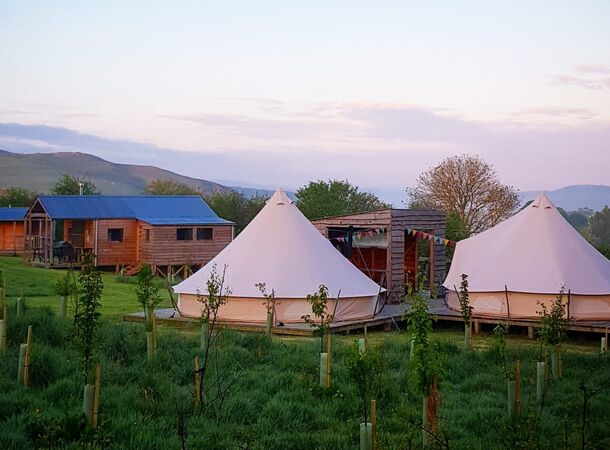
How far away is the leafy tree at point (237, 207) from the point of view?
45094mm

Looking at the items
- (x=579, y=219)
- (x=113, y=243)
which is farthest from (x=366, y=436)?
(x=579, y=219)

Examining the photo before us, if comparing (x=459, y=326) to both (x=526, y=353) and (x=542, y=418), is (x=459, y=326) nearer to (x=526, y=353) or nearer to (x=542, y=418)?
(x=526, y=353)

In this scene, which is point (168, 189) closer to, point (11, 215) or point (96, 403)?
point (11, 215)

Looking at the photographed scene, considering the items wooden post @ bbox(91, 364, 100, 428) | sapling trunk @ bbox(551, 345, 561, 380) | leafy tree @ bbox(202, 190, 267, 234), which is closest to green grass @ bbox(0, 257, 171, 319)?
wooden post @ bbox(91, 364, 100, 428)

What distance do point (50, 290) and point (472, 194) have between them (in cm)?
2059

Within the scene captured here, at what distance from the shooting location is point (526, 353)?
12484 mm

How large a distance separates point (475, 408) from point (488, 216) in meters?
29.2

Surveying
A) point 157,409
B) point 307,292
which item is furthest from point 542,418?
point 307,292

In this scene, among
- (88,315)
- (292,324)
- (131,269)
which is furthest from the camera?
(131,269)

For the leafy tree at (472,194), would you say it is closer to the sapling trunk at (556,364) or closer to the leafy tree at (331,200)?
the leafy tree at (331,200)

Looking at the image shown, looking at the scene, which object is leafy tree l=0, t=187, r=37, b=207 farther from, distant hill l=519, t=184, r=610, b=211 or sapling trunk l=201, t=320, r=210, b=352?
distant hill l=519, t=184, r=610, b=211

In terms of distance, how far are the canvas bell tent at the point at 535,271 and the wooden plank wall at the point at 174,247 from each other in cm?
1648

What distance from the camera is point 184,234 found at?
33844 mm

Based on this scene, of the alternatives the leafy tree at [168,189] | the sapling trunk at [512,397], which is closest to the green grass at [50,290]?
the sapling trunk at [512,397]
